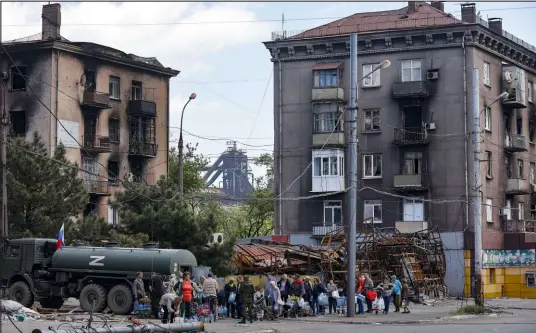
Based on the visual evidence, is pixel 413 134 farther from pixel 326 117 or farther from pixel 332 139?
pixel 326 117

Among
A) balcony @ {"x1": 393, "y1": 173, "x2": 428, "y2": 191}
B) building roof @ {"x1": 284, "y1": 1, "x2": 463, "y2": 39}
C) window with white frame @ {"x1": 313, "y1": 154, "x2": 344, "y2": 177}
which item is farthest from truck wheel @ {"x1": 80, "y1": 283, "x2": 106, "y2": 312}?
building roof @ {"x1": 284, "y1": 1, "x2": 463, "y2": 39}

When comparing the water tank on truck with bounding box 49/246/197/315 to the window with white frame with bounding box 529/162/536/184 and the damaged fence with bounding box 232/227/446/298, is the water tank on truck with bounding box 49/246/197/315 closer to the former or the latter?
the damaged fence with bounding box 232/227/446/298

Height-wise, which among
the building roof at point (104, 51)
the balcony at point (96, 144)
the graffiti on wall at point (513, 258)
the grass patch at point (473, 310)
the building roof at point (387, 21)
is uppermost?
the building roof at point (387, 21)

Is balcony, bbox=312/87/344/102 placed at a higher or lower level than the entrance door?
higher

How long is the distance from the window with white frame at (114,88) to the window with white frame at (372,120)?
54.5ft

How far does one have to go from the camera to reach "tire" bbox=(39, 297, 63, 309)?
37.7 metres

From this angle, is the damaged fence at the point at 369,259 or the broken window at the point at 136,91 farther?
the broken window at the point at 136,91

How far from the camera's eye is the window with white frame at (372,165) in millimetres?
66188

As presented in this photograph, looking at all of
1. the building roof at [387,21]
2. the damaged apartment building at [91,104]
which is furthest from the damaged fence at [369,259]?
the damaged apartment building at [91,104]

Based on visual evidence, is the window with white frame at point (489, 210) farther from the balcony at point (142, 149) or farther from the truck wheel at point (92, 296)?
the truck wheel at point (92, 296)

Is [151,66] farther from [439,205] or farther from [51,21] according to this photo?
[439,205]

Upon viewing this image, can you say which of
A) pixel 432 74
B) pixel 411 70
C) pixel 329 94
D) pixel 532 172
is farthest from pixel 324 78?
pixel 532 172

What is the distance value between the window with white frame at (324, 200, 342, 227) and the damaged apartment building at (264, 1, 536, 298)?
88mm

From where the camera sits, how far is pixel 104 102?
2591 inches
